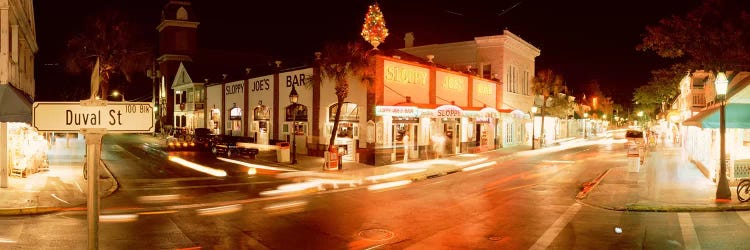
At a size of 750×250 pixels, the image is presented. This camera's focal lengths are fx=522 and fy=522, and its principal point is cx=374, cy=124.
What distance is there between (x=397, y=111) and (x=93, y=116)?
21710 mm

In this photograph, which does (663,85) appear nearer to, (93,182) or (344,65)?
(344,65)

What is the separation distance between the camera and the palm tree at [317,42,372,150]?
24.7 metres

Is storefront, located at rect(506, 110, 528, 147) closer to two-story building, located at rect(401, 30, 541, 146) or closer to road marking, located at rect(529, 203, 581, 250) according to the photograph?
two-story building, located at rect(401, 30, 541, 146)

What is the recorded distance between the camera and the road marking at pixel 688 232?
9297mm

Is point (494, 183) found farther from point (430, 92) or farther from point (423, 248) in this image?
point (430, 92)

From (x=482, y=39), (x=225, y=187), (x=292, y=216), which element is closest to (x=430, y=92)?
(x=482, y=39)

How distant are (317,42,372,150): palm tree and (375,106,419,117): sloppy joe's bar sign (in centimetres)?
151

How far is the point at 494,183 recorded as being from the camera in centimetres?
1877

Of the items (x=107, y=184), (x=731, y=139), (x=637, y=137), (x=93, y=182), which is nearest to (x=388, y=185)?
(x=107, y=184)

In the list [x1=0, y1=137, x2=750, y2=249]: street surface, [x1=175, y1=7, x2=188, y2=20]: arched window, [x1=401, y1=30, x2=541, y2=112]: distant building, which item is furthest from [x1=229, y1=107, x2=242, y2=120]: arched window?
[x1=175, y1=7, x2=188, y2=20]: arched window

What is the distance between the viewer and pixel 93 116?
15.4 feet

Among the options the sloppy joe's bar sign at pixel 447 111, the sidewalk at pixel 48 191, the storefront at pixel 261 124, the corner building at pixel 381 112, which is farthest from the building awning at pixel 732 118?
the storefront at pixel 261 124

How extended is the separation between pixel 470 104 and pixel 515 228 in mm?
25892

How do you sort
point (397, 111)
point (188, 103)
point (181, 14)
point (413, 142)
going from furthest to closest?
point (181, 14) < point (188, 103) < point (413, 142) < point (397, 111)
